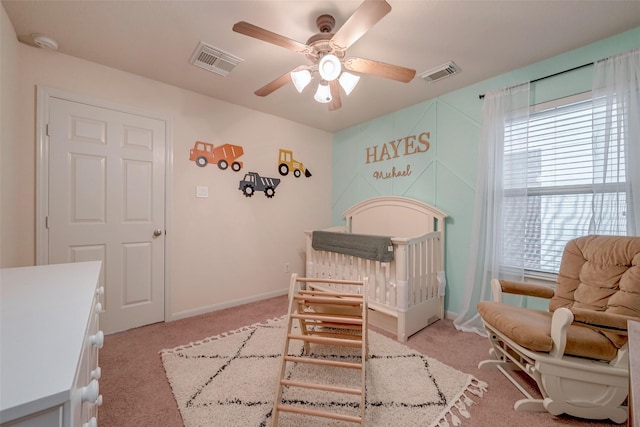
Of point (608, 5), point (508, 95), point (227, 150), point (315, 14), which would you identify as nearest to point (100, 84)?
point (227, 150)

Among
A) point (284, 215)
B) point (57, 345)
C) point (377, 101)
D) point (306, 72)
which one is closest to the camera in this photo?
point (57, 345)

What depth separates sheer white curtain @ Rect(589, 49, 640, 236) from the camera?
168 centimetres

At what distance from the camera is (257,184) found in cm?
311

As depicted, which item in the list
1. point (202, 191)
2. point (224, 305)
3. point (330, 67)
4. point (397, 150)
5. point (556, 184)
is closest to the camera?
point (330, 67)

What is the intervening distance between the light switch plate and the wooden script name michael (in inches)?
78.0

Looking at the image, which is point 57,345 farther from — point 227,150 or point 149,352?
point 227,150

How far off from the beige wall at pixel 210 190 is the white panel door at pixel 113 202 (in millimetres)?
119

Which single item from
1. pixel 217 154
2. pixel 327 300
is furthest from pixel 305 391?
pixel 217 154

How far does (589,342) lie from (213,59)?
2.98 metres

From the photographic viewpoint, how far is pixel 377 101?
2830 millimetres

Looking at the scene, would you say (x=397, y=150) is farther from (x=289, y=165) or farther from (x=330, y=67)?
(x=330, y=67)

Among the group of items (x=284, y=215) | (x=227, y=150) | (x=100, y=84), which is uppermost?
(x=100, y=84)

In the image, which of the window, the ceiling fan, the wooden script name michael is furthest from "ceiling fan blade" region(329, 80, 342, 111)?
the window

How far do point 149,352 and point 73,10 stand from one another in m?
2.33
